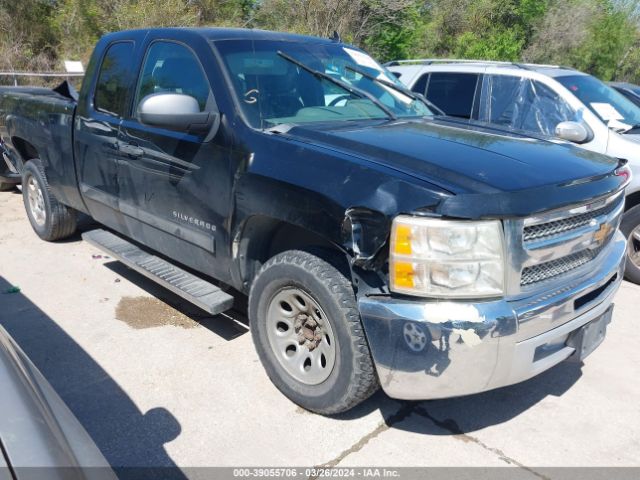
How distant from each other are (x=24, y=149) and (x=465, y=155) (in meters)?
4.99

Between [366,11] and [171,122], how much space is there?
15341 mm

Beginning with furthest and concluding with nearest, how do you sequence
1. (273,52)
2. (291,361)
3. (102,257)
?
1. (102,257)
2. (273,52)
3. (291,361)

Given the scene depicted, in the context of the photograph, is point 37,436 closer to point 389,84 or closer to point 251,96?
point 251,96

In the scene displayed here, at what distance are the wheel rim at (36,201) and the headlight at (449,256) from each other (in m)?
4.53

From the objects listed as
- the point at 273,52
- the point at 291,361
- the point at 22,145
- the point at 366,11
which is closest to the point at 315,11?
the point at 366,11

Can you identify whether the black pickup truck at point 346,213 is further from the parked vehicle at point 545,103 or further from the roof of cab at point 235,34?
the parked vehicle at point 545,103

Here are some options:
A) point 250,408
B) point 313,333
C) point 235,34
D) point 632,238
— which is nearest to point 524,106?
point 632,238

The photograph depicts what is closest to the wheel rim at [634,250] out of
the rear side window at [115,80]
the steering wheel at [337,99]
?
the steering wheel at [337,99]

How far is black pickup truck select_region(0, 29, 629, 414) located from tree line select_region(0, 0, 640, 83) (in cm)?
1254

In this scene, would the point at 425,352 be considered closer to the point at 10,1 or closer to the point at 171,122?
the point at 171,122

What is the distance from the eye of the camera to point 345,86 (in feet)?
12.1

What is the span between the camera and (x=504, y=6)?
22.4 meters

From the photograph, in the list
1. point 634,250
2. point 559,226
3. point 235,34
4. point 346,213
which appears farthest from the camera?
point 634,250

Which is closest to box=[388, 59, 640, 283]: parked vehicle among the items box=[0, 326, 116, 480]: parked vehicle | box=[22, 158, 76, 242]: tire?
box=[22, 158, 76, 242]: tire
